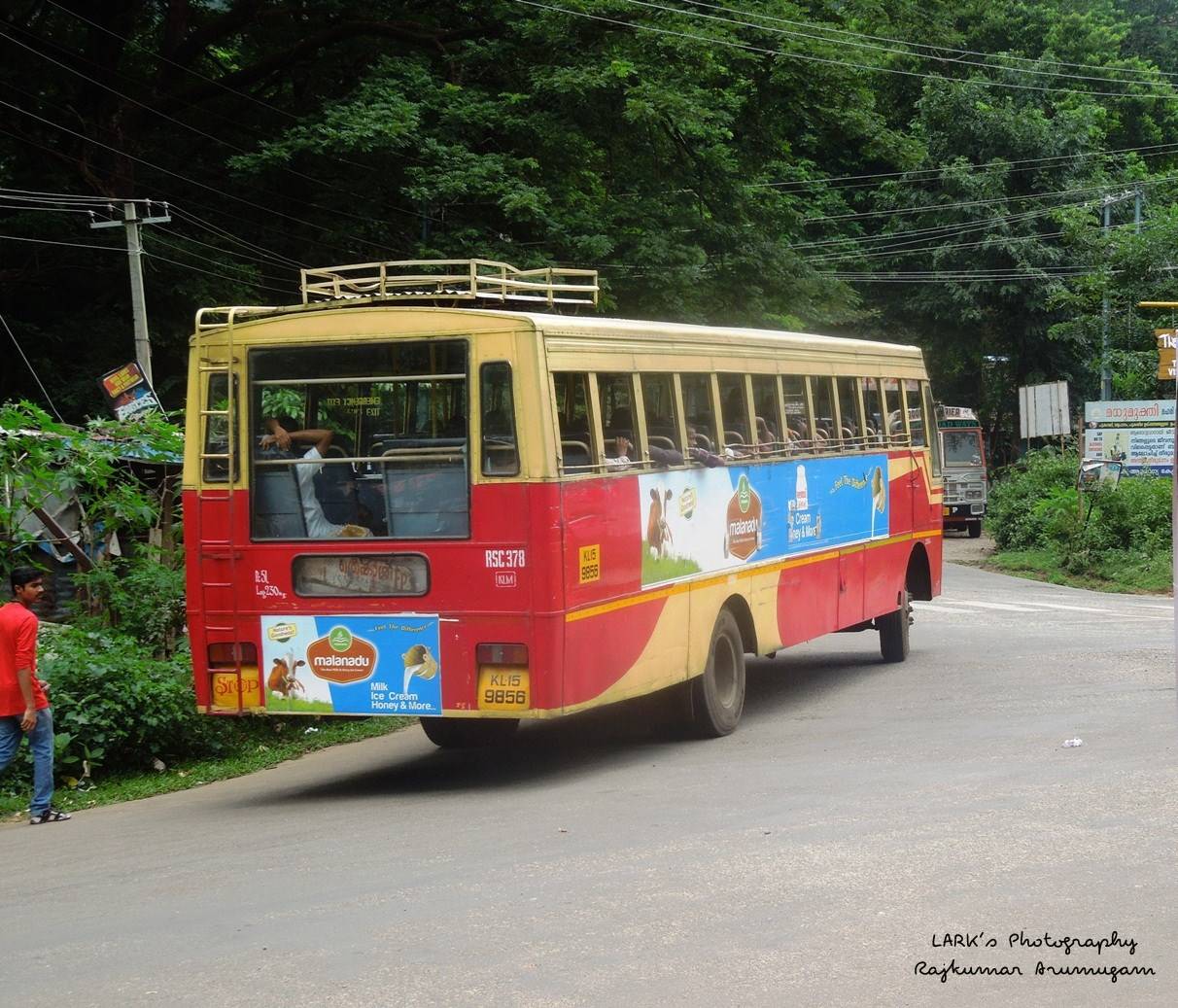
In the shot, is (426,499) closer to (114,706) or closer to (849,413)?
(114,706)

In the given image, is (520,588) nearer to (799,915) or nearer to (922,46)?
(799,915)

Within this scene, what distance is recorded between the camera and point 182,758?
12570 mm

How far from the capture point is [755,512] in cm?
1317

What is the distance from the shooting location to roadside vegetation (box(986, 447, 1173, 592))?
2898cm

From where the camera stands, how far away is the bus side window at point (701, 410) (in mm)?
12125

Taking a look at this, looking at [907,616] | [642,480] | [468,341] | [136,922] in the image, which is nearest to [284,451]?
[468,341]

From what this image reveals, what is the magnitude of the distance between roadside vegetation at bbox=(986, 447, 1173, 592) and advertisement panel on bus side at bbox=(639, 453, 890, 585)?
42.7 ft

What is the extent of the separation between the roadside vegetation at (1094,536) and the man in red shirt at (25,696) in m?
20.8

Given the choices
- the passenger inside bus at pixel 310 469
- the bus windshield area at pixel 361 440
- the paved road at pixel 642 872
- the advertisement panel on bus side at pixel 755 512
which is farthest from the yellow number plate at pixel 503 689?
the advertisement panel on bus side at pixel 755 512

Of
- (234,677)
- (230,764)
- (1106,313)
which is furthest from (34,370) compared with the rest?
(1106,313)

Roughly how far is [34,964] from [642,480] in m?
5.83

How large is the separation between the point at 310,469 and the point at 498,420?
137cm

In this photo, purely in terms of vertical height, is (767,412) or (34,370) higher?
(34,370)

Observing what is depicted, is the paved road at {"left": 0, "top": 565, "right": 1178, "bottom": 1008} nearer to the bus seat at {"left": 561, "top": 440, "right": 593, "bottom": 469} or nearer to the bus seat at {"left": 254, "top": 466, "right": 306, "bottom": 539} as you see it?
the bus seat at {"left": 254, "top": 466, "right": 306, "bottom": 539}
